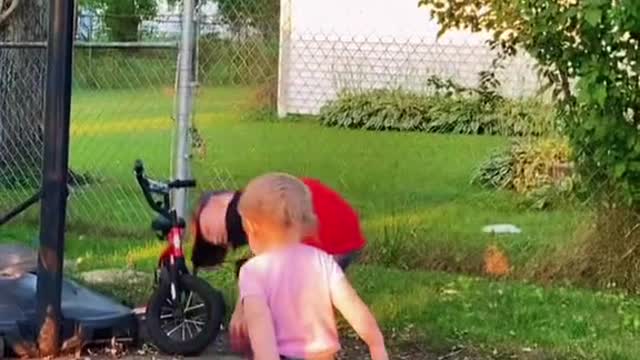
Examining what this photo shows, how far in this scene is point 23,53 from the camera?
457 inches

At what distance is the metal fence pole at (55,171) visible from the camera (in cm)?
610

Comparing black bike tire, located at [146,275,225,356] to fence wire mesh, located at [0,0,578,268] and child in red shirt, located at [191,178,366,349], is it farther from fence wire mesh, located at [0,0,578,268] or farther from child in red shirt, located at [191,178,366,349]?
fence wire mesh, located at [0,0,578,268]

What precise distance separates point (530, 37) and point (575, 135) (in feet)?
2.10

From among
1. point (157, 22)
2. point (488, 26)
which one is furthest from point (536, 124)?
point (157, 22)

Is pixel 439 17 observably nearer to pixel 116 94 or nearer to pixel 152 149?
pixel 116 94

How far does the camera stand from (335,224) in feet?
17.6

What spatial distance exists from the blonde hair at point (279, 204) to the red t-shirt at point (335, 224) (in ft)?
5.16

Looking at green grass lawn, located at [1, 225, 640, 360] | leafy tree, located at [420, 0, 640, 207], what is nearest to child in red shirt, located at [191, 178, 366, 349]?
green grass lawn, located at [1, 225, 640, 360]

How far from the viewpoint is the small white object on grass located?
390 inches

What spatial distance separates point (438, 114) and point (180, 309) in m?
5.55

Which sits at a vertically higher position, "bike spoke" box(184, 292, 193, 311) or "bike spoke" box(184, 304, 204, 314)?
"bike spoke" box(184, 292, 193, 311)

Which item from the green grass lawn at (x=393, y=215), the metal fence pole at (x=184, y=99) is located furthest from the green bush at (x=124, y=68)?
the metal fence pole at (x=184, y=99)

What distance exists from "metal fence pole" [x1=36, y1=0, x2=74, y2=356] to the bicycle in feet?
1.44

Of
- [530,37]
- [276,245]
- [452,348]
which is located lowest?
[452,348]
